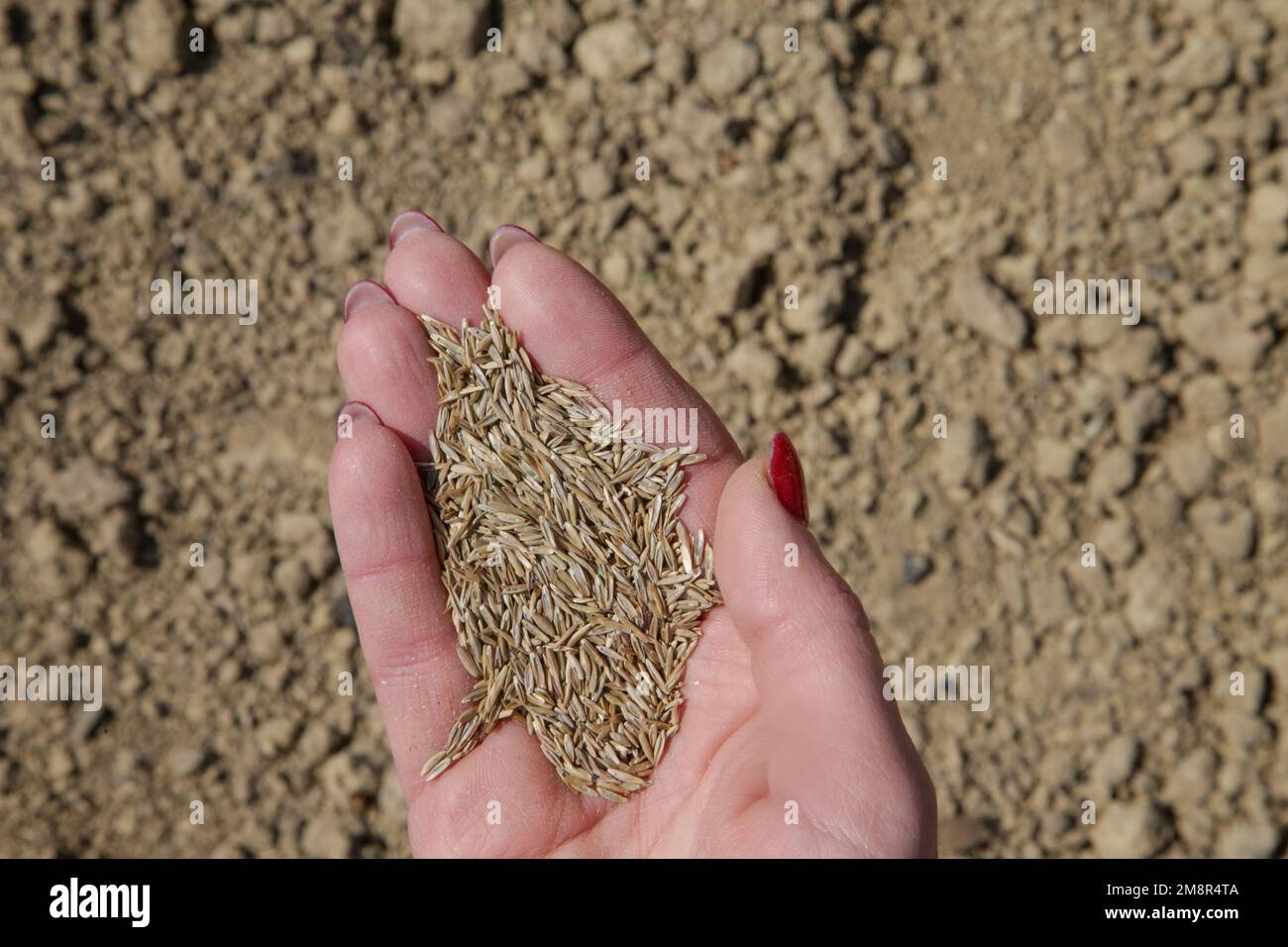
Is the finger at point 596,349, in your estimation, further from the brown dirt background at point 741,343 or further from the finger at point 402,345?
the brown dirt background at point 741,343

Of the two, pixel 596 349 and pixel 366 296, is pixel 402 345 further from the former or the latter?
pixel 596 349

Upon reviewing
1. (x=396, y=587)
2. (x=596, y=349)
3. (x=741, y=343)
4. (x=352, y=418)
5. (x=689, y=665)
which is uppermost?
(x=741, y=343)

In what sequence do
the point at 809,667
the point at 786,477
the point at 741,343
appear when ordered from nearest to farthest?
1. the point at 809,667
2. the point at 786,477
3. the point at 741,343

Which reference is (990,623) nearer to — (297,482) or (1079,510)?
(1079,510)

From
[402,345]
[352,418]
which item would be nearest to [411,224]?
[402,345]

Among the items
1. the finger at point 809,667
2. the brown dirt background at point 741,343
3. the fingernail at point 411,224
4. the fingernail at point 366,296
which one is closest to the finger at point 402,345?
the fingernail at point 366,296

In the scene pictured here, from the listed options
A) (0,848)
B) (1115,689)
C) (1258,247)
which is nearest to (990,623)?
(1115,689)
